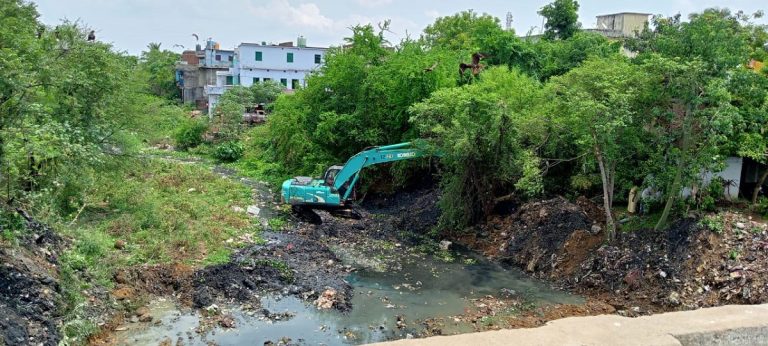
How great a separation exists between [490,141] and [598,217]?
123 inches

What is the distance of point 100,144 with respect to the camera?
49.0 feet

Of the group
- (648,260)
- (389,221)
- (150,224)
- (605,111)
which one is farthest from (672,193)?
(150,224)

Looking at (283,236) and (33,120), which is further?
(283,236)

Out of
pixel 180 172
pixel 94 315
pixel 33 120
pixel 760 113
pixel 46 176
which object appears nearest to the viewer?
pixel 94 315

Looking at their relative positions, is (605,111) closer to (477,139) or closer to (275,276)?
(477,139)

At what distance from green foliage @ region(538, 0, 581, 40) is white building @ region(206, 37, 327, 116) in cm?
1959

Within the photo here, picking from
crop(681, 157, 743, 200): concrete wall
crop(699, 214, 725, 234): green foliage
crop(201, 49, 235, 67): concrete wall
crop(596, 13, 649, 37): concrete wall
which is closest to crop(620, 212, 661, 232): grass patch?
crop(699, 214, 725, 234): green foliage

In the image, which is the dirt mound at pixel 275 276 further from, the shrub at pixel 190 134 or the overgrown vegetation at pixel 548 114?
the shrub at pixel 190 134

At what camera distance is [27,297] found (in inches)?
304

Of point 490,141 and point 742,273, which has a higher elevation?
point 490,141

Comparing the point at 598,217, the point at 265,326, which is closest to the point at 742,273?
the point at 598,217

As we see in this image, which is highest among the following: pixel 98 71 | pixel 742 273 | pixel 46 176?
pixel 98 71

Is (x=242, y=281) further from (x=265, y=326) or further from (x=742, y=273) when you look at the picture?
(x=742, y=273)

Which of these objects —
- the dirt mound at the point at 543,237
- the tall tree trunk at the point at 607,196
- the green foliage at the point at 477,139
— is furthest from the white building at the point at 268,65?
the tall tree trunk at the point at 607,196
